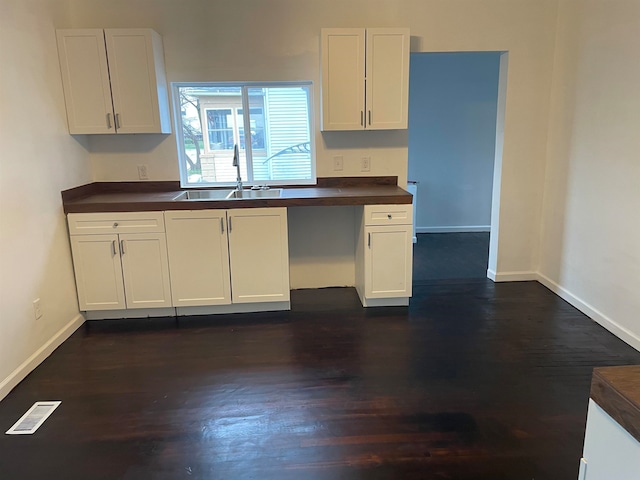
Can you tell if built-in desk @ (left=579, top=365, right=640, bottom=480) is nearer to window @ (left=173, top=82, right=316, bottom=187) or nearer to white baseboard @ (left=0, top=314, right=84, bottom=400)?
white baseboard @ (left=0, top=314, right=84, bottom=400)

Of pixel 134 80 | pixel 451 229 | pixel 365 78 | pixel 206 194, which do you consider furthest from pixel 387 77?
pixel 451 229

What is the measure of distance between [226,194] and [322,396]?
1950mm

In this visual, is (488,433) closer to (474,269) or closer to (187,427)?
(187,427)

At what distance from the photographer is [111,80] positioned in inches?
126

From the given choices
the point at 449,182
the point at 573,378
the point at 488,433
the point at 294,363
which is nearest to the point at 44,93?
the point at 294,363

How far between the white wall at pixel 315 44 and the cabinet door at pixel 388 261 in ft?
2.33

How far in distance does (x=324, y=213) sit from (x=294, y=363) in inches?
59.8

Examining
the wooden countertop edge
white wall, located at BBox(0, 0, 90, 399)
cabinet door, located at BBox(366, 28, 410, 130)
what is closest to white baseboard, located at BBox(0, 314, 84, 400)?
white wall, located at BBox(0, 0, 90, 399)

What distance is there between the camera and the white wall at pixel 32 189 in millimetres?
2475

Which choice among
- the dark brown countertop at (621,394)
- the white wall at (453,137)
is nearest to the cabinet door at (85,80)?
the dark brown countertop at (621,394)

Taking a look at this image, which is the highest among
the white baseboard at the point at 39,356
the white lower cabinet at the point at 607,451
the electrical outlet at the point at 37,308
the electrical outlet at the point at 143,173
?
the electrical outlet at the point at 143,173

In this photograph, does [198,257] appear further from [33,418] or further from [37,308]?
[33,418]

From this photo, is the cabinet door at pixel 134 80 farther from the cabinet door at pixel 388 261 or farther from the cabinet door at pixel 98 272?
the cabinet door at pixel 388 261

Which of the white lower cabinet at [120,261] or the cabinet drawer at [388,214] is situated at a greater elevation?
the cabinet drawer at [388,214]
